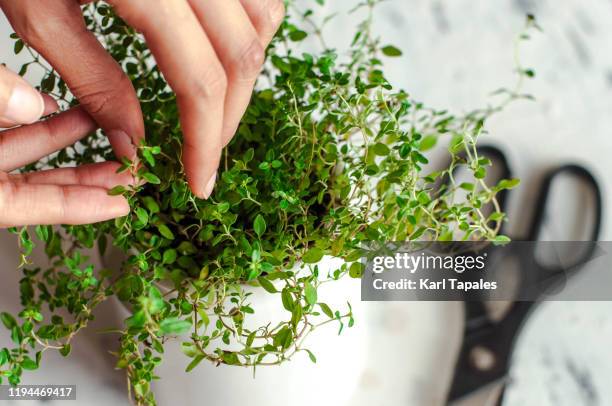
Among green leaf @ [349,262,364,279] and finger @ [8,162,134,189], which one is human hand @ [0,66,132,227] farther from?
green leaf @ [349,262,364,279]

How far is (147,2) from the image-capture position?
1.41ft

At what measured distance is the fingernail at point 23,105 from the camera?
1.57ft

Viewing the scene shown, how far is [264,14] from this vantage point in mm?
481

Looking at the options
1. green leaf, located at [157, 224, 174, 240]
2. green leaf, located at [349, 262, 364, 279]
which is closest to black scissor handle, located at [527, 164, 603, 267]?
green leaf, located at [349, 262, 364, 279]

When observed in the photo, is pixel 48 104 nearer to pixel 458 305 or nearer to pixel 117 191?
pixel 117 191

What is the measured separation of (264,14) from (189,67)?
8cm

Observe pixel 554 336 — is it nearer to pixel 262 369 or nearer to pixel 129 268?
pixel 262 369

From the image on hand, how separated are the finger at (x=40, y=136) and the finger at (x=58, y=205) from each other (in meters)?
0.05

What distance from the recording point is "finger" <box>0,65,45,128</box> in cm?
48

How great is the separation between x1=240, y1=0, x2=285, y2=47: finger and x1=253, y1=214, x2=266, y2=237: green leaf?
132mm

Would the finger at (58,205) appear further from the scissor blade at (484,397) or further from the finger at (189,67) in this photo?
the scissor blade at (484,397)

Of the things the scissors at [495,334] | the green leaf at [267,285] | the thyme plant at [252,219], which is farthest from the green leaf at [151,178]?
the scissors at [495,334]

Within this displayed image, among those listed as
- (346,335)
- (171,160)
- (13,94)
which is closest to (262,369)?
(346,335)

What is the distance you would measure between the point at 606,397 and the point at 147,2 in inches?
25.5
